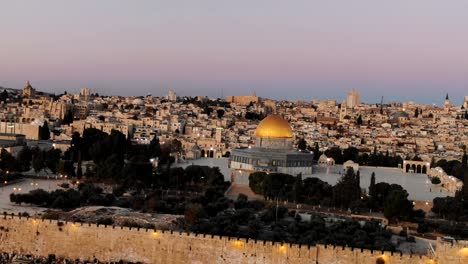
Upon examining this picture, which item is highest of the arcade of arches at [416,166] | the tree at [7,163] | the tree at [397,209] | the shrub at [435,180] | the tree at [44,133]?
the tree at [44,133]

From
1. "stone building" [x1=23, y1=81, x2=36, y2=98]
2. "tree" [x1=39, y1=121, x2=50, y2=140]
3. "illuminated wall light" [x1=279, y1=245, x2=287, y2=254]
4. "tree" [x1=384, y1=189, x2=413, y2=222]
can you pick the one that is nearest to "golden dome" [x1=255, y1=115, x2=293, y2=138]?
"tree" [x1=384, y1=189, x2=413, y2=222]

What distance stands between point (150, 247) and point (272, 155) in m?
19.2

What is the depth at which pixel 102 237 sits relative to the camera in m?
16.2

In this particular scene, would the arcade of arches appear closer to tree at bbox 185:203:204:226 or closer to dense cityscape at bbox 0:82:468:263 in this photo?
dense cityscape at bbox 0:82:468:263

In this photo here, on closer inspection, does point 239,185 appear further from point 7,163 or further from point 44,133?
point 44,133

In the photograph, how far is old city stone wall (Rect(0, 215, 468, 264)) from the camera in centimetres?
1441

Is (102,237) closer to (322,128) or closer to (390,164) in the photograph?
(390,164)

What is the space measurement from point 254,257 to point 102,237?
380 centimetres

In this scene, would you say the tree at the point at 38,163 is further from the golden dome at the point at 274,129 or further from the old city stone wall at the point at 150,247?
the old city stone wall at the point at 150,247

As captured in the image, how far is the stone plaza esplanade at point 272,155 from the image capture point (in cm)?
3419

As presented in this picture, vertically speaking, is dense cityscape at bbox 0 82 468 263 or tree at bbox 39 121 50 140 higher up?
tree at bbox 39 121 50 140

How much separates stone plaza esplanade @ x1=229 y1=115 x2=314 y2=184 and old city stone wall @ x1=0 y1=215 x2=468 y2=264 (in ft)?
53.7

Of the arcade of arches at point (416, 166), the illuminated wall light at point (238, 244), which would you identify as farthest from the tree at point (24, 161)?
the arcade of arches at point (416, 166)

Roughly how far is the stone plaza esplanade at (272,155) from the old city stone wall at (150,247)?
16370 millimetres
